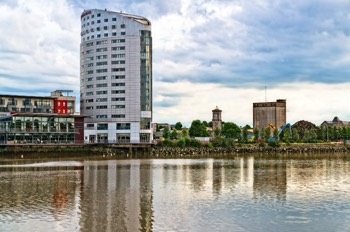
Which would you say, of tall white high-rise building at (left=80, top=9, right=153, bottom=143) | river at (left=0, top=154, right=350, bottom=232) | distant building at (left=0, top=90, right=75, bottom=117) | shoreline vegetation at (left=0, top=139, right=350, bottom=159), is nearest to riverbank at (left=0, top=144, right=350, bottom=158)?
shoreline vegetation at (left=0, top=139, right=350, bottom=159)

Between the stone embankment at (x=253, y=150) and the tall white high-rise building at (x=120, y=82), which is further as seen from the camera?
the tall white high-rise building at (x=120, y=82)

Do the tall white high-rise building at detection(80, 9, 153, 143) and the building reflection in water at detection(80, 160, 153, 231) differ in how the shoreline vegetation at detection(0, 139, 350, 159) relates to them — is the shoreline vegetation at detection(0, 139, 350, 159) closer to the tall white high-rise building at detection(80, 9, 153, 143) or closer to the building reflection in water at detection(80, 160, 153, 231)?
the tall white high-rise building at detection(80, 9, 153, 143)

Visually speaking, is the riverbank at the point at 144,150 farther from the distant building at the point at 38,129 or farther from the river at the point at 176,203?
the river at the point at 176,203

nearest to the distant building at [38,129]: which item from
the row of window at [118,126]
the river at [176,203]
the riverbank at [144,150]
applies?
the riverbank at [144,150]

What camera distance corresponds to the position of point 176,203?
46719mm

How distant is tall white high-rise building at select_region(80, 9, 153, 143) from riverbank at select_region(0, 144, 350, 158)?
1169cm

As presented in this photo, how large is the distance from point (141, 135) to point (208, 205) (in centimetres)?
12829

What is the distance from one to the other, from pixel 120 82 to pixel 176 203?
129464mm

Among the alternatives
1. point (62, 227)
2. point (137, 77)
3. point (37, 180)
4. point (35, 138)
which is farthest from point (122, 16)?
point (62, 227)

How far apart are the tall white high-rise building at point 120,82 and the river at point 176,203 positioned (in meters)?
101

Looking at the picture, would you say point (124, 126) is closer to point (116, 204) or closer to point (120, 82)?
point (120, 82)

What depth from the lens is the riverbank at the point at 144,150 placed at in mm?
137000

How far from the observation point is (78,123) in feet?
527

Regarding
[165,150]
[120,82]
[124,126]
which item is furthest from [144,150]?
[120,82]
